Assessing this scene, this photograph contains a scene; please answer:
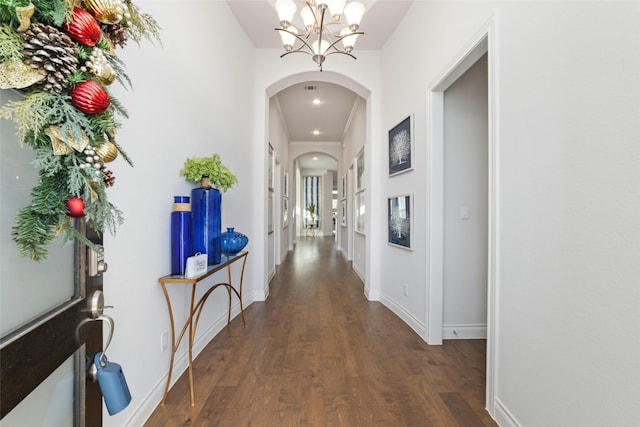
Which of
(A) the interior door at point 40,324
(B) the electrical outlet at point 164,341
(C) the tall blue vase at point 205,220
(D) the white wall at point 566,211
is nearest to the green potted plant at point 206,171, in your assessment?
(C) the tall blue vase at point 205,220

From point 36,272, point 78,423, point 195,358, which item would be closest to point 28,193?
point 36,272

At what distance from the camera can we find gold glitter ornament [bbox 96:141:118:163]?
2.17 feet

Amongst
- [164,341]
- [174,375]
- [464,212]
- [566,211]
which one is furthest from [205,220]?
[464,212]

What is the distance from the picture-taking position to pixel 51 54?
0.55 m

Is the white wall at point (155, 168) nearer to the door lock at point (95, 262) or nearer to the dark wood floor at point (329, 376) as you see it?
the dark wood floor at point (329, 376)

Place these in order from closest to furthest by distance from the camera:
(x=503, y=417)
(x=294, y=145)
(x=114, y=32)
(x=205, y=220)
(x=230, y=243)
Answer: (x=114, y=32) → (x=503, y=417) → (x=205, y=220) → (x=230, y=243) → (x=294, y=145)

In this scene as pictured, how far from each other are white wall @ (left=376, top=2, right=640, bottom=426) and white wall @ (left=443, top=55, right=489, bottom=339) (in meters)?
0.90

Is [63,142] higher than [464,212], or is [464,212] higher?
[63,142]

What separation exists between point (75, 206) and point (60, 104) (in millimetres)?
214

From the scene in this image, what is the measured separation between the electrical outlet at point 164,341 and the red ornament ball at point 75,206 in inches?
54.3

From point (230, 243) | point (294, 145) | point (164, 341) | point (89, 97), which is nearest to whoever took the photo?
point (89, 97)

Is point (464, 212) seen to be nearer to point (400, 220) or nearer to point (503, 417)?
point (400, 220)

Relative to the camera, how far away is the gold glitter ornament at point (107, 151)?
2.17ft

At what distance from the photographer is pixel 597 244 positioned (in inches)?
40.4
